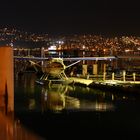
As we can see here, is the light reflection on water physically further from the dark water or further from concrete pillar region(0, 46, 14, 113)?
concrete pillar region(0, 46, 14, 113)

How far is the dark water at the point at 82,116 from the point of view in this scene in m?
12.3

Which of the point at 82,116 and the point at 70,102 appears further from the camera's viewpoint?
the point at 70,102

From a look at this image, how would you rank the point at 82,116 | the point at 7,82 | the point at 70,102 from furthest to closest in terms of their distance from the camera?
the point at 70,102 < the point at 82,116 < the point at 7,82

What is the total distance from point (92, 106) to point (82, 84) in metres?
11.9

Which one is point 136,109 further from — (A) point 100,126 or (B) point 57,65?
(B) point 57,65

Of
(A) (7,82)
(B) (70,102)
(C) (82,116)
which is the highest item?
(A) (7,82)

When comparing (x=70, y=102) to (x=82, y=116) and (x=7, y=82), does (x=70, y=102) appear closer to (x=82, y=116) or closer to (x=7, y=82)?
(x=82, y=116)

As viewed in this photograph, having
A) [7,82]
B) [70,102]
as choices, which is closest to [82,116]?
[70,102]

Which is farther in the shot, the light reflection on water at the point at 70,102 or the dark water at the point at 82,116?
the light reflection on water at the point at 70,102

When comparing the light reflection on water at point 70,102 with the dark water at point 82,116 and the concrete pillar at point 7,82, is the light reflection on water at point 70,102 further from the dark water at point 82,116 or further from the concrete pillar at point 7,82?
the concrete pillar at point 7,82

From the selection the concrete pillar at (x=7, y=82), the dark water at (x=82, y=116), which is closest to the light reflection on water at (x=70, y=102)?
the dark water at (x=82, y=116)

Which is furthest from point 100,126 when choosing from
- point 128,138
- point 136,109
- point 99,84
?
point 99,84

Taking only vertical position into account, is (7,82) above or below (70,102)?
above

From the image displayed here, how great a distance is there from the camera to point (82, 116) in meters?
15.8
